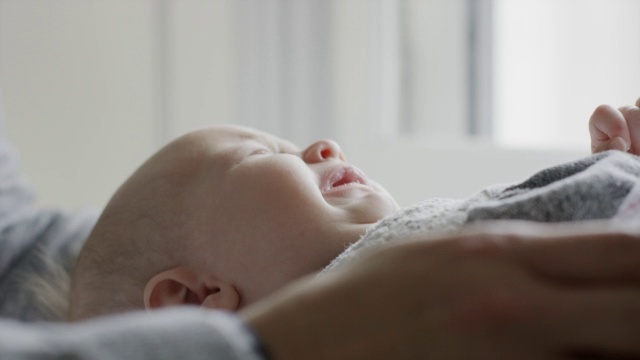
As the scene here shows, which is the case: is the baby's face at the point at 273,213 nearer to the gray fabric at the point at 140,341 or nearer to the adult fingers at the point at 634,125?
the adult fingers at the point at 634,125

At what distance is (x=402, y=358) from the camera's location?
1.29 feet

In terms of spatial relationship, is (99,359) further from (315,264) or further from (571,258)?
(315,264)

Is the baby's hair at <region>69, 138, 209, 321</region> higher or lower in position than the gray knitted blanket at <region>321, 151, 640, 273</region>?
lower

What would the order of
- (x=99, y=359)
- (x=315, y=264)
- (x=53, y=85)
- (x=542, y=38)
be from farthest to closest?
(x=542, y=38) → (x=53, y=85) → (x=315, y=264) → (x=99, y=359)

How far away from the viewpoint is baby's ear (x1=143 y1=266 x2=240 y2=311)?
97 cm

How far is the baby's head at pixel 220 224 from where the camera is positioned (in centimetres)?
93

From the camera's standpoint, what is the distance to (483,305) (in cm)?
39

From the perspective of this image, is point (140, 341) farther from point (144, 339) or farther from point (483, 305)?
point (483, 305)

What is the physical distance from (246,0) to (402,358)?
1.84 metres

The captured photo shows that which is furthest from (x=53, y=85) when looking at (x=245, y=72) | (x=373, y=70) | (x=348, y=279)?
(x=348, y=279)

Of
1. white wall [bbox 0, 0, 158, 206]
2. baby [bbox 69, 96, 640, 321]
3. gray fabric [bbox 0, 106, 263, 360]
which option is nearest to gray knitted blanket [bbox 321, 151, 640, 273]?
baby [bbox 69, 96, 640, 321]

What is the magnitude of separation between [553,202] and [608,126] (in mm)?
316

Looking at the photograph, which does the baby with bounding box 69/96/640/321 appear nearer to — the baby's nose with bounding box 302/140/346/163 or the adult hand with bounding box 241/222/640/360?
the baby's nose with bounding box 302/140/346/163

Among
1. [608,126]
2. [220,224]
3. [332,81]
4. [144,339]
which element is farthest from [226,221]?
[332,81]
